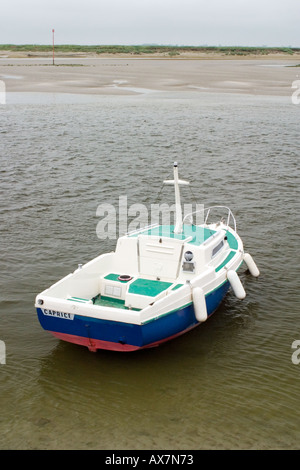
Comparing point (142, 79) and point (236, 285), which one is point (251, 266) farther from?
point (142, 79)

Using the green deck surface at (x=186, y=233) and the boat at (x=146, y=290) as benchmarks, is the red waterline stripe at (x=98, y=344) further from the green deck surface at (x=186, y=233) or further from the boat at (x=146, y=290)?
the green deck surface at (x=186, y=233)

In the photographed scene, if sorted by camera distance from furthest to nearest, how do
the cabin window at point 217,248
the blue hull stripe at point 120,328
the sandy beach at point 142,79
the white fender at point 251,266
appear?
the sandy beach at point 142,79 < the white fender at point 251,266 < the cabin window at point 217,248 < the blue hull stripe at point 120,328

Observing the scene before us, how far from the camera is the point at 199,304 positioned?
35.3ft

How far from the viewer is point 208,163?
83.9ft

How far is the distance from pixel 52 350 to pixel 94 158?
1691 cm

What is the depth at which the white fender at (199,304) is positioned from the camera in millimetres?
10734

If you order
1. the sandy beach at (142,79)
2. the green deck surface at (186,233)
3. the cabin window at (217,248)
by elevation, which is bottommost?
the cabin window at (217,248)

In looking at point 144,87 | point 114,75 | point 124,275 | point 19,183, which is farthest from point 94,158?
point 114,75

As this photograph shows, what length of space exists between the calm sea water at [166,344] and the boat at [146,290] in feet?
2.05

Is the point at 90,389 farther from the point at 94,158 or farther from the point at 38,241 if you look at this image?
the point at 94,158

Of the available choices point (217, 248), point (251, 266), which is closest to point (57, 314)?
point (217, 248)

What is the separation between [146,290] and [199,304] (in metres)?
1.25

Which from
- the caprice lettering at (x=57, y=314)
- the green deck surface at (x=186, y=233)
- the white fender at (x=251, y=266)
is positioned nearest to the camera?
the caprice lettering at (x=57, y=314)

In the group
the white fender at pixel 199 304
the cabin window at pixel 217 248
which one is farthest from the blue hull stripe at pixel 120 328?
the cabin window at pixel 217 248
